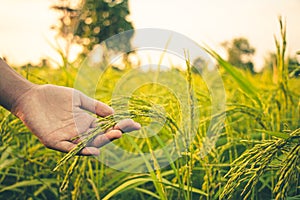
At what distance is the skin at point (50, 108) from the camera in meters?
1.12

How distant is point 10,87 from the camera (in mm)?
1190

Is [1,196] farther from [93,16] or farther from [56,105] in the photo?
[93,16]

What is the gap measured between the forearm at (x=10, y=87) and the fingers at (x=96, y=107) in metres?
0.20

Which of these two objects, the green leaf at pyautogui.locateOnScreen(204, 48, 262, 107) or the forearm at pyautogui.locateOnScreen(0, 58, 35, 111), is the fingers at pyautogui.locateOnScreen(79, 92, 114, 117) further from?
the green leaf at pyautogui.locateOnScreen(204, 48, 262, 107)

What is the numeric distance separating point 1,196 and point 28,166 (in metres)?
0.16

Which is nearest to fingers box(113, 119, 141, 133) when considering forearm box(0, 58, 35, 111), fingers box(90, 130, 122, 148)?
fingers box(90, 130, 122, 148)

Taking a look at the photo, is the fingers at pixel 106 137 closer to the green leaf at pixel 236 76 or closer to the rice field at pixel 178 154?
the rice field at pixel 178 154

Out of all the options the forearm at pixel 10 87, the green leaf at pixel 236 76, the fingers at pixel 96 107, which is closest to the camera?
the fingers at pixel 96 107

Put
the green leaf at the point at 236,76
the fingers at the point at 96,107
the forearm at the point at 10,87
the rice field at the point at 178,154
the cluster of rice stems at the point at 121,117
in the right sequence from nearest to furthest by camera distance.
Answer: the cluster of rice stems at the point at 121,117
the rice field at the point at 178,154
the fingers at the point at 96,107
the forearm at the point at 10,87
the green leaf at the point at 236,76

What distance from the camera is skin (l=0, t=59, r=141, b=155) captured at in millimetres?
1117

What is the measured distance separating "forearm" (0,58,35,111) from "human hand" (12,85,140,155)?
0.02 meters

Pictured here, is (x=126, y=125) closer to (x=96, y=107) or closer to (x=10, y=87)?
(x=96, y=107)

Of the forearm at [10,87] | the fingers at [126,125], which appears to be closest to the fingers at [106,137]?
the fingers at [126,125]

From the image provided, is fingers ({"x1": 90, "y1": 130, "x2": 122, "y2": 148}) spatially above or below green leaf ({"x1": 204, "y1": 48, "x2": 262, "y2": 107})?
below
